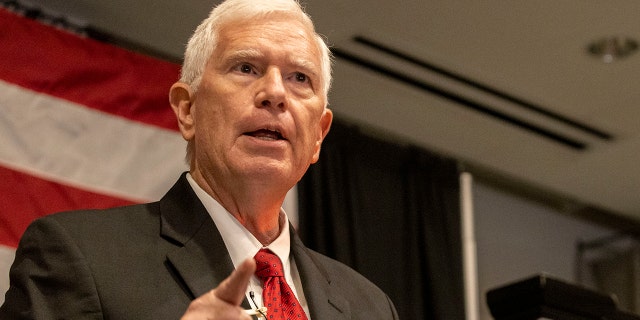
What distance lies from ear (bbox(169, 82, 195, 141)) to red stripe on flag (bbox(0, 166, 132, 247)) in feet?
4.36

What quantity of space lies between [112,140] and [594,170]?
272 centimetres

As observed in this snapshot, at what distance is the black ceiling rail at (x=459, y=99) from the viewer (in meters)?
4.38

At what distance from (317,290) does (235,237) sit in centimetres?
19

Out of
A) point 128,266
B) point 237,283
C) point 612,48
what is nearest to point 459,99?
point 612,48

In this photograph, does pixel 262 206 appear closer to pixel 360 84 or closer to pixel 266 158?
pixel 266 158

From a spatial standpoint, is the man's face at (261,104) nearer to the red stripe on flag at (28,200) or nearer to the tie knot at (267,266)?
the tie knot at (267,266)

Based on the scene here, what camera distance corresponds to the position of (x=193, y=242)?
1.97m

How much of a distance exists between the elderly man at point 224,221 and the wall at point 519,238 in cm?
329

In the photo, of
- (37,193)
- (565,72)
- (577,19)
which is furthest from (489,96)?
(37,193)

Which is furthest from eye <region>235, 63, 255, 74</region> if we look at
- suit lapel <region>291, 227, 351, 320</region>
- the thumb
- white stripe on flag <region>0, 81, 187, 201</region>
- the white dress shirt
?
white stripe on flag <region>0, 81, 187, 201</region>

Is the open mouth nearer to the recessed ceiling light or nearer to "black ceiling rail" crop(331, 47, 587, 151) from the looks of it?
"black ceiling rail" crop(331, 47, 587, 151)

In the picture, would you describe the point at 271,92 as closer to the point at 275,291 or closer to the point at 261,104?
the point at 261,104

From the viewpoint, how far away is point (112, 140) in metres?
3.81

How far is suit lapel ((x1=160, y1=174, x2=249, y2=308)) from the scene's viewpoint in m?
1.88
